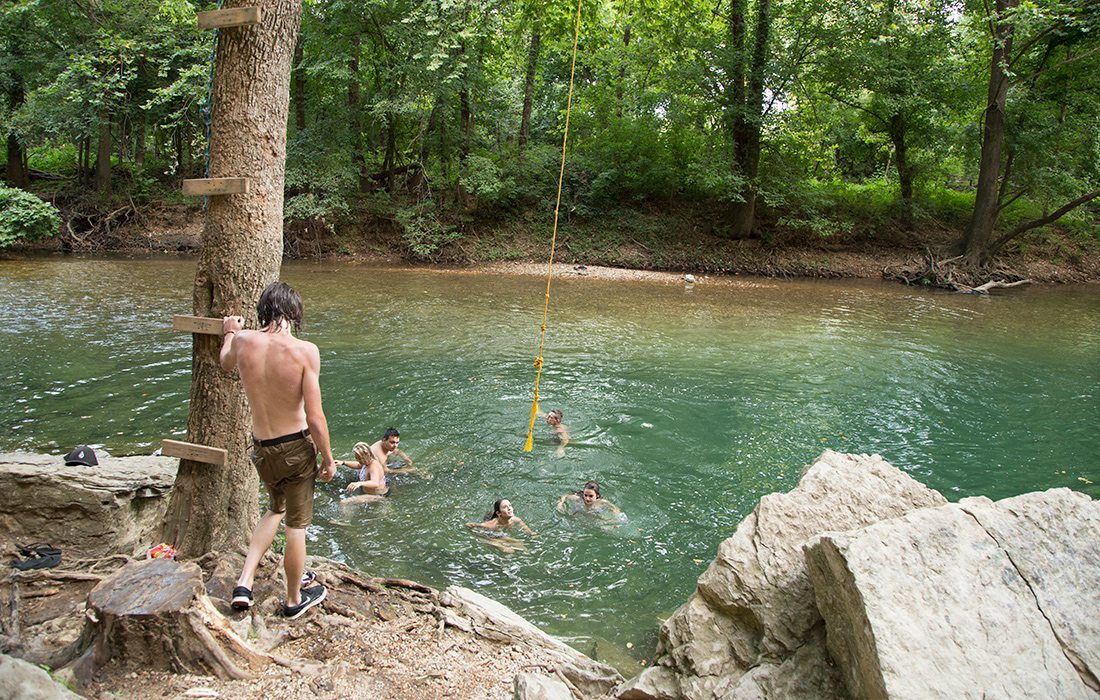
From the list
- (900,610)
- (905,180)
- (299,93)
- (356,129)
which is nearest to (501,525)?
(900,610)

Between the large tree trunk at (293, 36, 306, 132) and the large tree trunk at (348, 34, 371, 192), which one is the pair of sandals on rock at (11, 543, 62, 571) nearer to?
the large tree trunk at (348, 34, 371, 192)

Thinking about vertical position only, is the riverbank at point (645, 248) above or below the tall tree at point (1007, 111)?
below

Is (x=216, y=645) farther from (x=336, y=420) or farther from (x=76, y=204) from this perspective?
(x=76, y=204)

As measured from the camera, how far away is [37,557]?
430cm

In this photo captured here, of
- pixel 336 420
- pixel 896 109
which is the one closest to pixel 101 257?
pixel 336 420

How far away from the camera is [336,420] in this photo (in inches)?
346

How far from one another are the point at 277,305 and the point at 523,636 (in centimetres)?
243

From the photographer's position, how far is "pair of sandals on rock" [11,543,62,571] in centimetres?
416

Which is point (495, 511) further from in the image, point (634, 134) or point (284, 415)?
point (634, 134)

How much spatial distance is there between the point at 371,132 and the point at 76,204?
34.2ft

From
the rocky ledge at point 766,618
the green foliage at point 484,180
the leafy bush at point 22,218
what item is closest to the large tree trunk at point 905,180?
the green foliage at point 484,180

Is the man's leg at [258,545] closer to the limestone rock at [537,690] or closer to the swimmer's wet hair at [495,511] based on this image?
the limestone rock at [537,690]

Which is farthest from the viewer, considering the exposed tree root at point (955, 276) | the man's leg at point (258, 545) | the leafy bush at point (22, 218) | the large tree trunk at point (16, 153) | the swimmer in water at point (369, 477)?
the large tree trunk at point (16, 153)

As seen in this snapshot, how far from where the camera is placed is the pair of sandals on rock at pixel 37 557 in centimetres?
416
